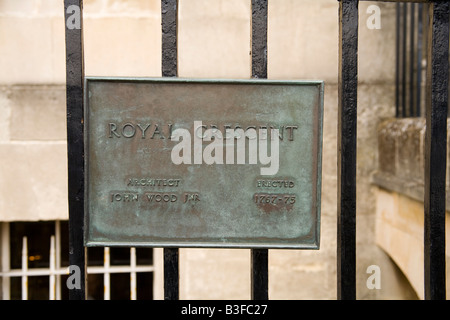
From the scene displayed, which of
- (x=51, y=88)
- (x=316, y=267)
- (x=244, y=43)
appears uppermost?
(x=244, y=43)

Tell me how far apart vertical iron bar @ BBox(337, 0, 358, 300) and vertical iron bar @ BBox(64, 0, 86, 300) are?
1114 mm

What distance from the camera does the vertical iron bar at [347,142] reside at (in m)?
1.76

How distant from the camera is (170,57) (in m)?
1.75

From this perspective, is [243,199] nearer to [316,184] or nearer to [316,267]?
[316,184]

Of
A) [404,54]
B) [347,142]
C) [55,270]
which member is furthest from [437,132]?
[55,270]

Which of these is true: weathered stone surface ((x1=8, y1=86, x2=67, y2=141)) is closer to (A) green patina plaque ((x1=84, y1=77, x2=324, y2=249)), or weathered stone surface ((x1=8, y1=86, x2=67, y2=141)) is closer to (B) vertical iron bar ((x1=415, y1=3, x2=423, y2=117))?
(A) green patina plaque ((x1=84, y1=77, x2=324, y2=249))

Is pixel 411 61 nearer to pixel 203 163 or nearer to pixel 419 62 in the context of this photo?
pixel 419 62

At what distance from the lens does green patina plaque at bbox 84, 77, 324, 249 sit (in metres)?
1.78

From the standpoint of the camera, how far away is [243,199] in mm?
1822

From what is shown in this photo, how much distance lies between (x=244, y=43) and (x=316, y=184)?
197 cm

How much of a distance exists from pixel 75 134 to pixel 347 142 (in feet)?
3.85

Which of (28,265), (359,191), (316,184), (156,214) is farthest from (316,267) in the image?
(28,265)

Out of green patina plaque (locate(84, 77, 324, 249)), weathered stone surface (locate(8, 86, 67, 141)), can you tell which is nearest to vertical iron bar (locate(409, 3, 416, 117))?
green patina plaque (locate(84, 77, 324, 249))
